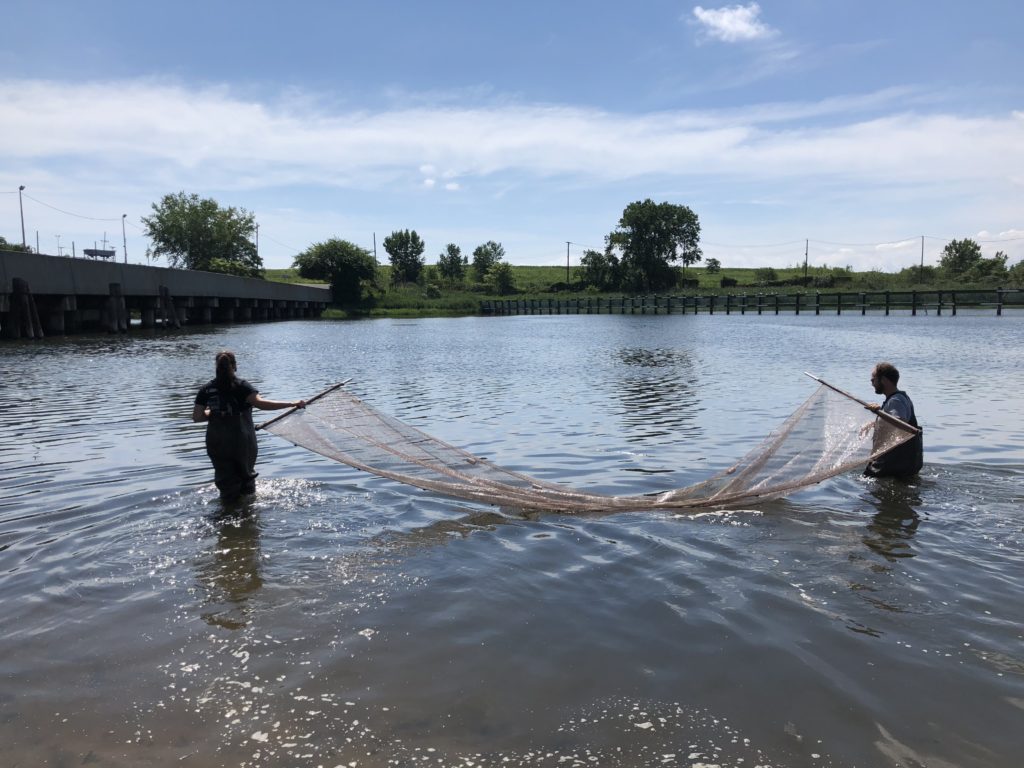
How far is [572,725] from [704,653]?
1244 millimetres

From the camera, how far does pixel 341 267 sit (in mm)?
101812

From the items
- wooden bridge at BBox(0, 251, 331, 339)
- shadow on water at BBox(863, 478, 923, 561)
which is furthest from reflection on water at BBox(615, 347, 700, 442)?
wooden bridge at BBox(0, 251, 331, 339)

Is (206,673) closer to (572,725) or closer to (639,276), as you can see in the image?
(572,725)

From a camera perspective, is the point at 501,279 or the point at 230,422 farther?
the point at 501,279

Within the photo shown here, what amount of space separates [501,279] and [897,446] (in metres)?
132

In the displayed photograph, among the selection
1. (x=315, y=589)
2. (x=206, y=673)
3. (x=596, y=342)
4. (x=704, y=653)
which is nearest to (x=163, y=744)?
(x=206, y=673)

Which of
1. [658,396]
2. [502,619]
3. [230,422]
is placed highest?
[230,422]

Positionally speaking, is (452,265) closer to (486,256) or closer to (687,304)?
(486,256)

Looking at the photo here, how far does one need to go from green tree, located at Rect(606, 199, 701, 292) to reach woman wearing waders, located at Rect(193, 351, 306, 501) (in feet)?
414

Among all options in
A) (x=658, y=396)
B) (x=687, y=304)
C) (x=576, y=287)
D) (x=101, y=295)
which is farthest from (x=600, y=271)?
(x=658, y=396)

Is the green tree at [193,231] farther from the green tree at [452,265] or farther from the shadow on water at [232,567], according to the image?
the shadow on water at [232,567]

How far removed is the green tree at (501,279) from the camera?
139000 mm

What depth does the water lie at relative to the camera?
13.2 ft

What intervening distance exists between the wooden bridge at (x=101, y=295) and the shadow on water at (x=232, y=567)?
35.6 meters
